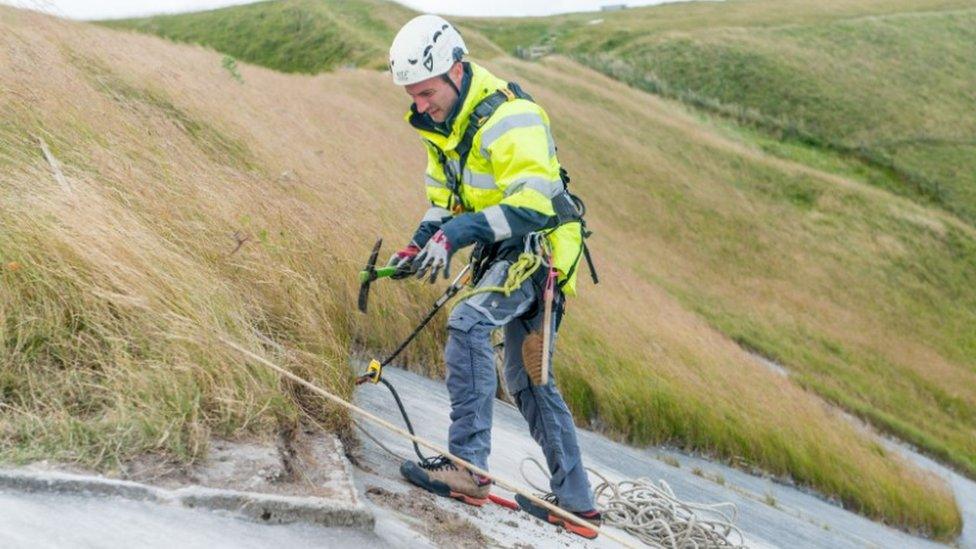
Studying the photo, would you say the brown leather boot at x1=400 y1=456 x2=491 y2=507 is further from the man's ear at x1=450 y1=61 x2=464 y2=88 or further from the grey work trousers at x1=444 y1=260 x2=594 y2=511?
the man's ear at x1=450 y1=61 x2=464 y2=88

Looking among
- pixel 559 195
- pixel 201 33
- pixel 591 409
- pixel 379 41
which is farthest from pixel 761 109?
pixel 559 195

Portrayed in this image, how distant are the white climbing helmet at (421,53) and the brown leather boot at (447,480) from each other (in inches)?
77.7

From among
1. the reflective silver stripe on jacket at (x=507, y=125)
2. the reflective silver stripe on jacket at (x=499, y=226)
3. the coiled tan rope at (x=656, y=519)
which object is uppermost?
the reflective silver stripe on jacket at (x=507, y=125)

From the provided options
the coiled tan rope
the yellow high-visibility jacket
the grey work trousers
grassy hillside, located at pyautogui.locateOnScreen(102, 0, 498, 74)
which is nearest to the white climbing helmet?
the yellow high-visibility jacket

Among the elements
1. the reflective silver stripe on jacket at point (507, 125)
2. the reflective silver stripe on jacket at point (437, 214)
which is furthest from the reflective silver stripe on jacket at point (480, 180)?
the reflective silver stripe on jacket at point (437, 214)

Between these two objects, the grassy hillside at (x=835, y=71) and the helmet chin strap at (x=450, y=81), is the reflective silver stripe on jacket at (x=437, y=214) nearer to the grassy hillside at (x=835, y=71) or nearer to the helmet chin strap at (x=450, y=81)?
the helmet chin strap at (x=450, y=81)

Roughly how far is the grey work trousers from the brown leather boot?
0.27ft

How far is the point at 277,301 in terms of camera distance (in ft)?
19.1

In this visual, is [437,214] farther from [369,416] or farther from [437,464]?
[369,416]

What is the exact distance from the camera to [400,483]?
5316 millimetres

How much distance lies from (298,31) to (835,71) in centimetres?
3351

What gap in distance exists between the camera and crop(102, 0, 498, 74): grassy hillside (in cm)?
4972

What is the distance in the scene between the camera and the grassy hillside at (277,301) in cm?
448

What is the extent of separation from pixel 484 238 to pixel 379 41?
155 feet
